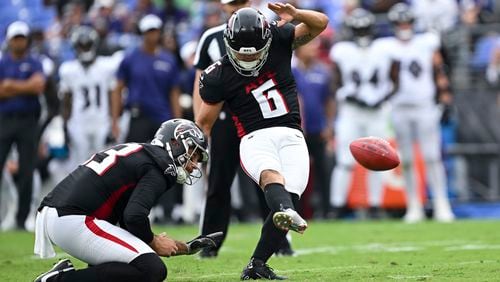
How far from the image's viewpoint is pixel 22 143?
1141cm

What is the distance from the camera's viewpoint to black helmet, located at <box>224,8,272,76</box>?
5.99 m

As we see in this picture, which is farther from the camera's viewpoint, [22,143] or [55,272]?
[22,143]

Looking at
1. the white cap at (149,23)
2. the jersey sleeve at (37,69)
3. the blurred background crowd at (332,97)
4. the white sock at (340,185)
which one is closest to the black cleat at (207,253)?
the blurred background crowd at (332,97)

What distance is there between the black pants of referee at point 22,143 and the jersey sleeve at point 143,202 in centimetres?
616

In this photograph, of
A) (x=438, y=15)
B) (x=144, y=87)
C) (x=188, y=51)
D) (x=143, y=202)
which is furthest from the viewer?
(x=438, y=15)

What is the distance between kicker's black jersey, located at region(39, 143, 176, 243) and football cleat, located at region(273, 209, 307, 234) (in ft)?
2.02

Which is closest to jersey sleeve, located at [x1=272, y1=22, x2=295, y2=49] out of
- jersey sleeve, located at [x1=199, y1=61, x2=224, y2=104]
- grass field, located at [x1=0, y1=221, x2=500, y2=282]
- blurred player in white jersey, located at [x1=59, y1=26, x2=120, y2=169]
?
jersey sleeve, located at [x1=199, y1=61, x2=224, y2=104]

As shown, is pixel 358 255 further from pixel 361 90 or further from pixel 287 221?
pixel 361 90

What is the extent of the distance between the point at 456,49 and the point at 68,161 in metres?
5.78

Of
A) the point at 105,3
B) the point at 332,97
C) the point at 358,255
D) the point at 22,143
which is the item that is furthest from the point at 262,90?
the point at 105,3

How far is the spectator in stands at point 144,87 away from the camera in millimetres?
11609

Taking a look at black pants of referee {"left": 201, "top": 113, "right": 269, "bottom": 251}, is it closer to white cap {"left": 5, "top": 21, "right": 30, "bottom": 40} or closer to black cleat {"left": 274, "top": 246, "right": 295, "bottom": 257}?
black cleat {"left": 274, "top": 246, "right": 295, "bottom": 257}

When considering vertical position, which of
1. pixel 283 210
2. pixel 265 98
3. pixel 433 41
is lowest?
pixel 283 210

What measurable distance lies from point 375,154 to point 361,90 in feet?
18.9
